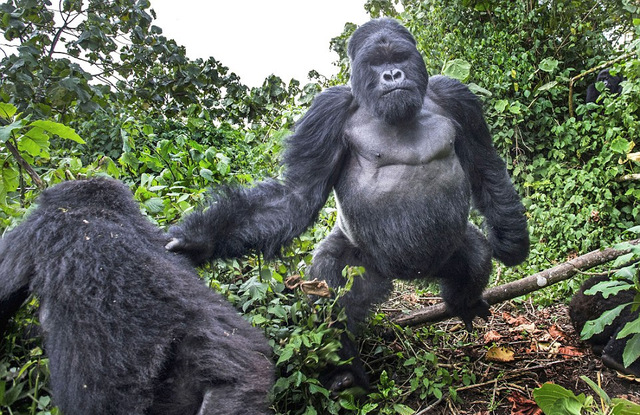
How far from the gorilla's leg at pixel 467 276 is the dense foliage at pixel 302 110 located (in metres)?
0.31

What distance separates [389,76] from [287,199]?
857 millimetres

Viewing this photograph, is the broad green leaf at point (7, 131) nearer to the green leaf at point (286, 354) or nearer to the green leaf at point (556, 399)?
the green leaf at point (286, 354)

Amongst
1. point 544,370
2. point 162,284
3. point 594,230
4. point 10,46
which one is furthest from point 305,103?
point 162,284

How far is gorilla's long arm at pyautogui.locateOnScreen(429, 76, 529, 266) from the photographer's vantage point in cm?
331

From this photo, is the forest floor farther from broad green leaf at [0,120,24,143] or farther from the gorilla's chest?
broad green leaf at [0,120,24,143]

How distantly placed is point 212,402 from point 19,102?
12.5 ft

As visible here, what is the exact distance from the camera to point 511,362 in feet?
11.3

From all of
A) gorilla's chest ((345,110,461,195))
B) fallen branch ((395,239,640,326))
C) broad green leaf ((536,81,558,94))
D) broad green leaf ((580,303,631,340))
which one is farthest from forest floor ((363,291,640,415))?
broad green leaf ((536,81,558,94))

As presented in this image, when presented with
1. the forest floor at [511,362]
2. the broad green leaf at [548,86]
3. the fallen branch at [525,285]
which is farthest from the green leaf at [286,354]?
the broad green leaf at [548,86]

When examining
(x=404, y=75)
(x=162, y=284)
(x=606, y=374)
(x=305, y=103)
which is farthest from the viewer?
(x=305, y=103)

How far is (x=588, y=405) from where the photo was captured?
201cm

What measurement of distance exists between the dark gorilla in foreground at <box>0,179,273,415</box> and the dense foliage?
0.70 m

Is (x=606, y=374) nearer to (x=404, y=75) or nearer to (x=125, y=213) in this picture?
(x=404, y=75)

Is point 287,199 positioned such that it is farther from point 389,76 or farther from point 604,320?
point 604,320
